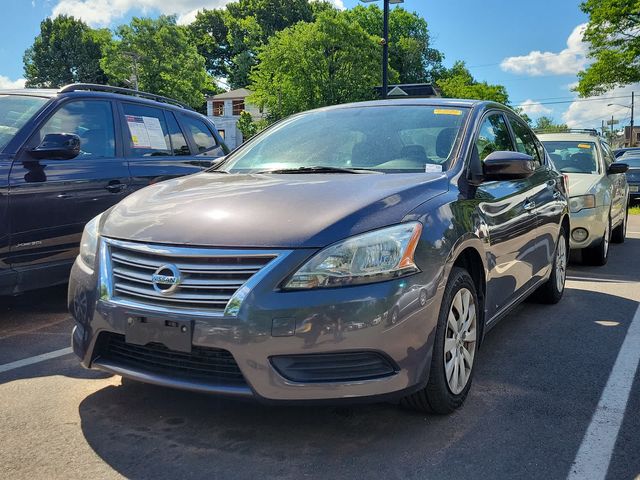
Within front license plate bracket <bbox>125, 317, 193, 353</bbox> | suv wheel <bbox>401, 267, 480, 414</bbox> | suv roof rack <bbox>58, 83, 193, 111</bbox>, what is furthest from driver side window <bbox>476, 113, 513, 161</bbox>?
suv roof rack <bbox>58, 83, 193, 111</bbox>

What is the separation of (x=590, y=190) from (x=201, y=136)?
15.1 ft

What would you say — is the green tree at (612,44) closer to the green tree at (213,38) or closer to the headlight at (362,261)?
the headlight at (362,261)

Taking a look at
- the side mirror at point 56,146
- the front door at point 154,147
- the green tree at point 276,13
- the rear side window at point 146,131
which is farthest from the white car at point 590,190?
the green tree at point 276,13

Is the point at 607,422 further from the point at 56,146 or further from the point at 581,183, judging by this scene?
the point at 581,183

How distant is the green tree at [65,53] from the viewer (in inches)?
2667

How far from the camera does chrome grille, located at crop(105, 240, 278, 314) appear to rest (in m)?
2.50

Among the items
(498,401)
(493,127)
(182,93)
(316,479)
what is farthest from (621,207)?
(182,93)

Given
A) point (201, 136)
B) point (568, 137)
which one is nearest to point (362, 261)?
point (201, 136)

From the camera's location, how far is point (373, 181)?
312cm

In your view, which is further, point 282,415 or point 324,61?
point 324,61

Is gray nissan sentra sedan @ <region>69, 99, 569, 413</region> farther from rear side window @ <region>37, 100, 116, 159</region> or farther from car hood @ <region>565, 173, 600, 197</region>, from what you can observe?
car hood @ <region>565, 173, 600, 197</region>

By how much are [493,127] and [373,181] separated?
1.52 meters

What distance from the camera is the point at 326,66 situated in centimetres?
4053

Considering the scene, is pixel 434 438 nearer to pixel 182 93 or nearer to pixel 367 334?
A: pixel 367 334
